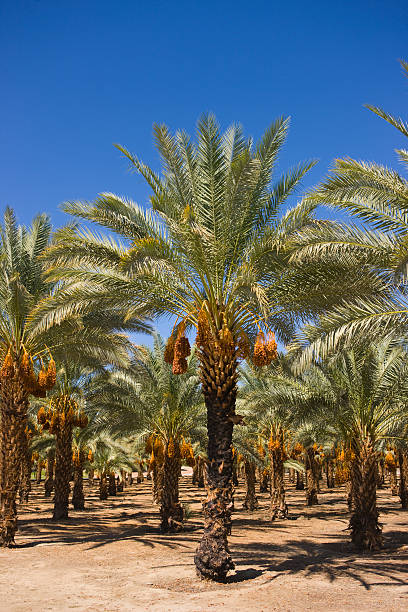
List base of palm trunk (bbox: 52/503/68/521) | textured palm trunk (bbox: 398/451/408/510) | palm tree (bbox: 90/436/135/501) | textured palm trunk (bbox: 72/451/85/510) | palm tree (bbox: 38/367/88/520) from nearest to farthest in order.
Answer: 1. palm tree (bbox: 38/367/88/520)
2. base of palm trunk (bbox: 52/503/68/521)
3. textured palm trunk (bbox: 398/451/408/510)
4. textured palm trunk (bbox: 72/451/85/510)
5. palm tree (bbox: 90/436/135/501)

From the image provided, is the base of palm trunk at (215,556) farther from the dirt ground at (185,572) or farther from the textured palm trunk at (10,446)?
the textured palm trunk at (10,446)

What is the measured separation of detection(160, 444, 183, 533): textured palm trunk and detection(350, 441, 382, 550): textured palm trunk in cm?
664

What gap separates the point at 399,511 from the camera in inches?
1064

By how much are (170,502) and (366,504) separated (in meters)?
7.40

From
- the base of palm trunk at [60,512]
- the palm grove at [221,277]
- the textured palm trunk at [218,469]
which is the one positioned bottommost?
the base of palm trunk at [60,512]

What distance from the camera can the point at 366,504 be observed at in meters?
15.4

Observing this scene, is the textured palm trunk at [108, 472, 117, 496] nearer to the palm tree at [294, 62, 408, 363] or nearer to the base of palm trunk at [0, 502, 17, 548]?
the base of palm trunk at [0, 502, 17, 548]

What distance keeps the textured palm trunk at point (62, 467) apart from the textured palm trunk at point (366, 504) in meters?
11.9

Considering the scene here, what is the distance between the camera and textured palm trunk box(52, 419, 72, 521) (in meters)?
21.8

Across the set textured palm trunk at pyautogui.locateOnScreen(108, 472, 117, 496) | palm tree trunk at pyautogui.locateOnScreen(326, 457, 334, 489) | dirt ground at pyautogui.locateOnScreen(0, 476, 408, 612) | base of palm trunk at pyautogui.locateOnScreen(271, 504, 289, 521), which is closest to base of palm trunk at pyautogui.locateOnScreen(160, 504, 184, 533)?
dirt ground at pyautogui.locateOnScreen(0, 476, 408, 612)

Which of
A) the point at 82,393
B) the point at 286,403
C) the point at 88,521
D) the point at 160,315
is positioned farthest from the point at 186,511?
the point at 160,315

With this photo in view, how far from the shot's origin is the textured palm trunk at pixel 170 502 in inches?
760

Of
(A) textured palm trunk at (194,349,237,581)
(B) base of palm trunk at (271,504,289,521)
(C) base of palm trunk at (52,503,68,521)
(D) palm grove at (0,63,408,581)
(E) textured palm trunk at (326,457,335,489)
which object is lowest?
(E) textured palm trunk at (326,457,335,489)

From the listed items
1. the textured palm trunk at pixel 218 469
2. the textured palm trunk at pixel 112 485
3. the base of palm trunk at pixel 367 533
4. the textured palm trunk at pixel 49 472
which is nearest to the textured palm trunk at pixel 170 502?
the base of palm trunk at pixel 367 533
